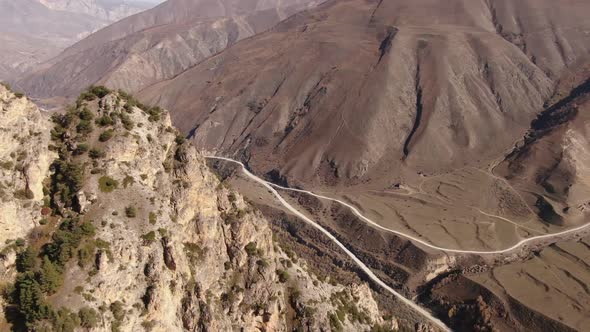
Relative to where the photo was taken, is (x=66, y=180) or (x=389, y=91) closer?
(x=66, y=180)

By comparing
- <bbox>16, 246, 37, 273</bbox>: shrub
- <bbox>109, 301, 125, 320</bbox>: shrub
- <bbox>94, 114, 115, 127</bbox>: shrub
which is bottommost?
<bbox>109, 301, 125, 320</bbox>: shrub

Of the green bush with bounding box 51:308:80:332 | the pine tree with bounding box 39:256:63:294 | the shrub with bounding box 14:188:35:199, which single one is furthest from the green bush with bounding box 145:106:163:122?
the green bush with bounding box 51:308:80:332

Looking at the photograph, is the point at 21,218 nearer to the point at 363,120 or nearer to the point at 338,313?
the point at 338,313

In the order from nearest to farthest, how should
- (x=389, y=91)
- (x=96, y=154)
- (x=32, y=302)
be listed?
(x=32, y=302) → (x=96, y=154) → (x=389, y=91)

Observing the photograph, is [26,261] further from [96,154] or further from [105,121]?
[105,121]

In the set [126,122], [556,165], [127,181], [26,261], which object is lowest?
[556,165]

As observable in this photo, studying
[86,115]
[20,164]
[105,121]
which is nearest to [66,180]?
[20,164]

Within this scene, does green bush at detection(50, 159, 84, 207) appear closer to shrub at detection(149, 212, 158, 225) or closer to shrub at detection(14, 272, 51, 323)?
shrub at detection(149, 212, 158, 225)
